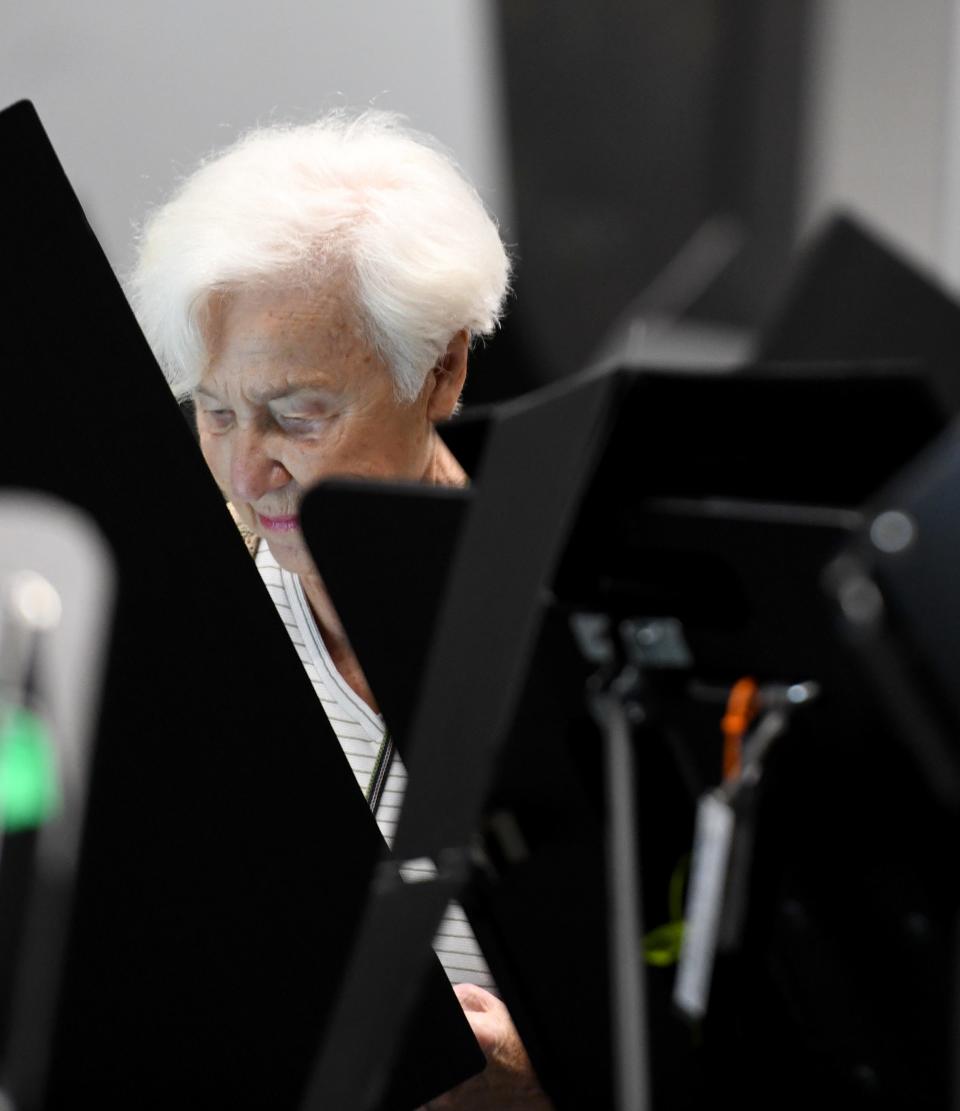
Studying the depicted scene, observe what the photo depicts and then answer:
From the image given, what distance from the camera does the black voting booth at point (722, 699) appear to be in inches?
26.6

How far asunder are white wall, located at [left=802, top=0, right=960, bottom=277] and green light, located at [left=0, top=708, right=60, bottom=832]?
3.29m

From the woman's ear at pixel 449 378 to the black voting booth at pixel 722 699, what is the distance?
85 cm

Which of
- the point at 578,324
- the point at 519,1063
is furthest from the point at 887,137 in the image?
the point at 519,1063

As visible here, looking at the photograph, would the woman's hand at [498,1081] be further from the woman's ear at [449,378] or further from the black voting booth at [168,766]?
the woman's ear at [449,378]

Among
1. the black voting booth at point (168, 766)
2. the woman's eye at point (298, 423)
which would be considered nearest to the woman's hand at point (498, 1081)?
the black voting booth at point (168, 766)

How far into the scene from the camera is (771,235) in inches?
156

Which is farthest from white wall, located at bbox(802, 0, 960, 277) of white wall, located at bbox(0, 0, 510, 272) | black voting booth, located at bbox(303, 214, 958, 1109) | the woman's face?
black voting booth, located at bbox(303, 214, 958, 1109)

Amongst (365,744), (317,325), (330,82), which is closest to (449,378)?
(317,325)

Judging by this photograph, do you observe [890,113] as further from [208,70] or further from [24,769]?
[24,769]

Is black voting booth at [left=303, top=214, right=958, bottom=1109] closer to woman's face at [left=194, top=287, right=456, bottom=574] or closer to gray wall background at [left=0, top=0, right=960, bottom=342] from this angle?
woman's face at [left=194, top=287, right=456, bottom=574]

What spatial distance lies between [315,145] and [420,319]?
216 mm

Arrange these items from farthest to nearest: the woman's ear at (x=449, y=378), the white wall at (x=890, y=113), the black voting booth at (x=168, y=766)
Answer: the white wall at (x=890, y=113) < the woman's ear at (x=449, y=378) < the black voting booth at (x=168, y=766)

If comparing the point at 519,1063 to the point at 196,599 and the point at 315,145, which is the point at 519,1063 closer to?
the point at 196,599

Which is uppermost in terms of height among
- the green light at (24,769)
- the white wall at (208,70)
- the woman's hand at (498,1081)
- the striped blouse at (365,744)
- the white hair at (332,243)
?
the white wall at (208,70)
